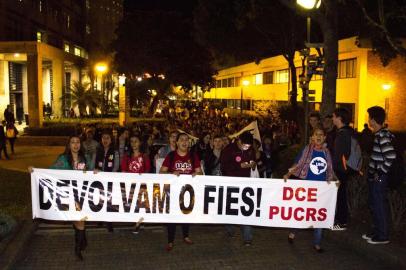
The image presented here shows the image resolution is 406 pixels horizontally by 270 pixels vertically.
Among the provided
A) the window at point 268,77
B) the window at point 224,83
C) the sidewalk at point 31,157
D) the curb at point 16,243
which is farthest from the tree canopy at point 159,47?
the curb at point 16,243

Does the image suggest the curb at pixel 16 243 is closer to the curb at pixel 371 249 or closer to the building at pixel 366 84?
the curb at pixel 371 249

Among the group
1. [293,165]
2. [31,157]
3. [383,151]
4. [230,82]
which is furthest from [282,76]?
[383,151]

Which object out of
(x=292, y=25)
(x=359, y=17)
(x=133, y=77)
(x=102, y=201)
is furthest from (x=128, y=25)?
(x=102, y=201)

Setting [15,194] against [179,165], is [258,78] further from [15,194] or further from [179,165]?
[179,165]

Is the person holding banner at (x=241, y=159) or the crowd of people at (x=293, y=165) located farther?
the person holding banner at (x=241, y=159)

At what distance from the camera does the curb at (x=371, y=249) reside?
21.0 ft

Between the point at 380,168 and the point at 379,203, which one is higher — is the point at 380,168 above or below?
above

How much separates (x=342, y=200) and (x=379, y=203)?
1003mm

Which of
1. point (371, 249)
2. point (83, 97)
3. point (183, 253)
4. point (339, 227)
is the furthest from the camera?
point (83, 97)

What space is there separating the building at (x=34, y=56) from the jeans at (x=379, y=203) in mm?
22036

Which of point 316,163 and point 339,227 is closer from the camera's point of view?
point 316,163

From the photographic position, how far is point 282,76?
40.8 m

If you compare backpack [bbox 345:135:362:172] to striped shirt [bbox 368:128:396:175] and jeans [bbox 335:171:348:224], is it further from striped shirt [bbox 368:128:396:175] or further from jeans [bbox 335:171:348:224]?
striped shirt [bbox 368:128:396:175]

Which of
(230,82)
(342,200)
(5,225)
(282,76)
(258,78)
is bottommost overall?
(5,225)
